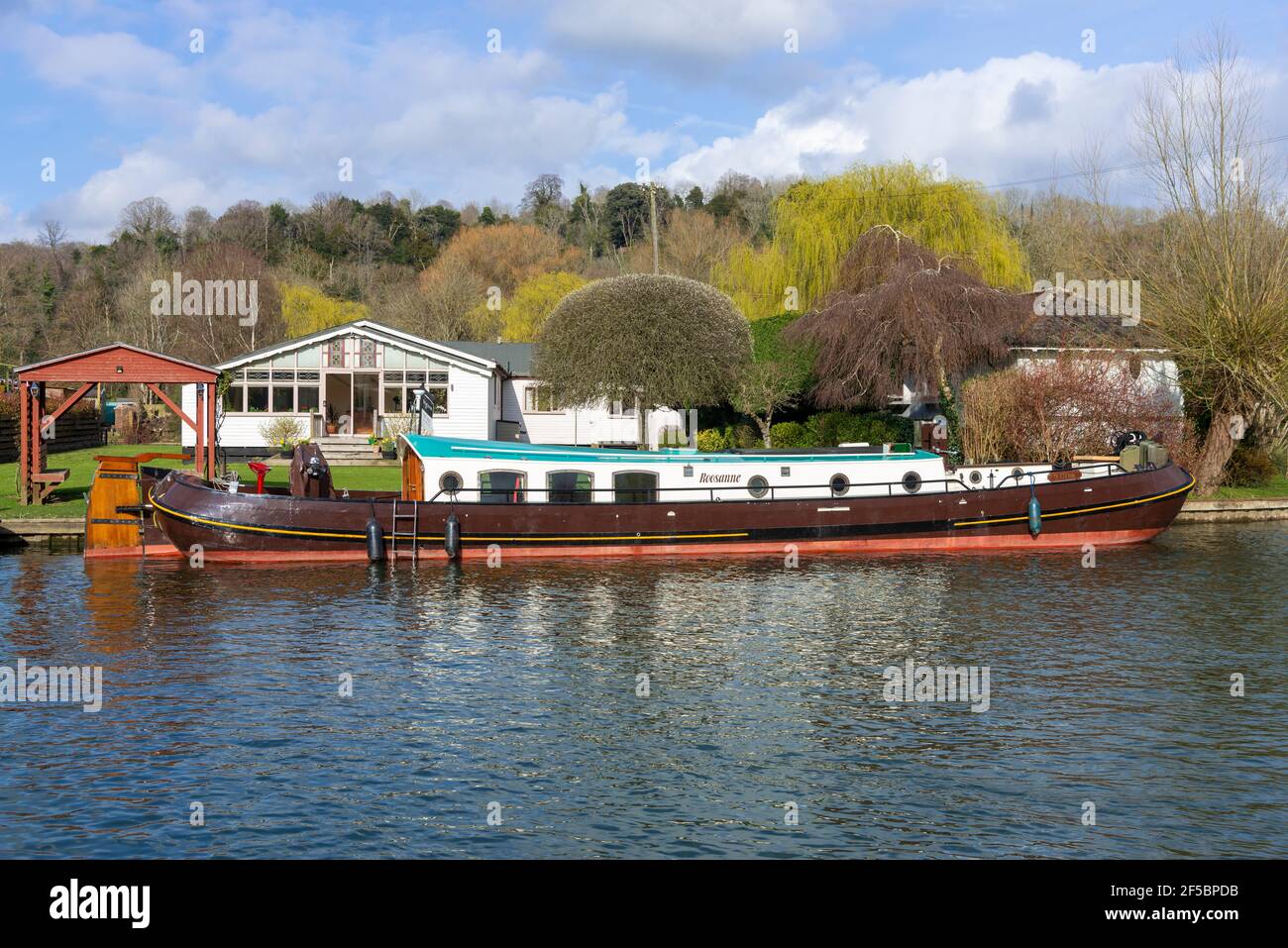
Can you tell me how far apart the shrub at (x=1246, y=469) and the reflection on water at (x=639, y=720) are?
1646cm

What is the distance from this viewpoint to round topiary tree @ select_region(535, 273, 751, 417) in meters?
41.6

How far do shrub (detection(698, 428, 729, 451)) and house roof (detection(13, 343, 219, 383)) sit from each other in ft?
69.2

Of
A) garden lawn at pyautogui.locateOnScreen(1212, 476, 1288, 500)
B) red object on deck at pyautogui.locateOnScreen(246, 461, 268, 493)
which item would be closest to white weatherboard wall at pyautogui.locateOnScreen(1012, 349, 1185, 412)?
garden lawn at pyautogui.locateOnScreen(1212, 476, 1288, 500)

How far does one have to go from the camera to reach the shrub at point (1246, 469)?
129 feet

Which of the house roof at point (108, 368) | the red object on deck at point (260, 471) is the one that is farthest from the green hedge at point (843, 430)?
the house roof at point (108, 368)

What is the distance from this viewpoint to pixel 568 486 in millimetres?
27906

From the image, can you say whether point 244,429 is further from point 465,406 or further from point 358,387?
point 465,406

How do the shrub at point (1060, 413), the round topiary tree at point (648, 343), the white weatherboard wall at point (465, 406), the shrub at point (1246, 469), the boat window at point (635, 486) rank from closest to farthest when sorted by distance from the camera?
the boat window at point (635, 486) < the shrub at point (1060, 413) < the shrub at point (1246, 469) < the round topiary tree at point (648, 343) < the white weatherboard wall at point (465, 406)

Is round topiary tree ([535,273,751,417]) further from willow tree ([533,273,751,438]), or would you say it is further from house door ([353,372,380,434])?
house door ([353,372,380,434])

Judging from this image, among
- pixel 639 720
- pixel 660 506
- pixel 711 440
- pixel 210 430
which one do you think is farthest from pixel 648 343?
pixel 639 720

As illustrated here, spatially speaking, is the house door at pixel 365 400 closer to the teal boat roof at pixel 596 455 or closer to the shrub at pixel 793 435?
the shrub at pixel 793 435

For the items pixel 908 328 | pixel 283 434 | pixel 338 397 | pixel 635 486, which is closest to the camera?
pixel 635 486

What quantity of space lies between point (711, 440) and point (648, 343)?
7.71m

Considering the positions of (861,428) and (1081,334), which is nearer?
(1081,334)
